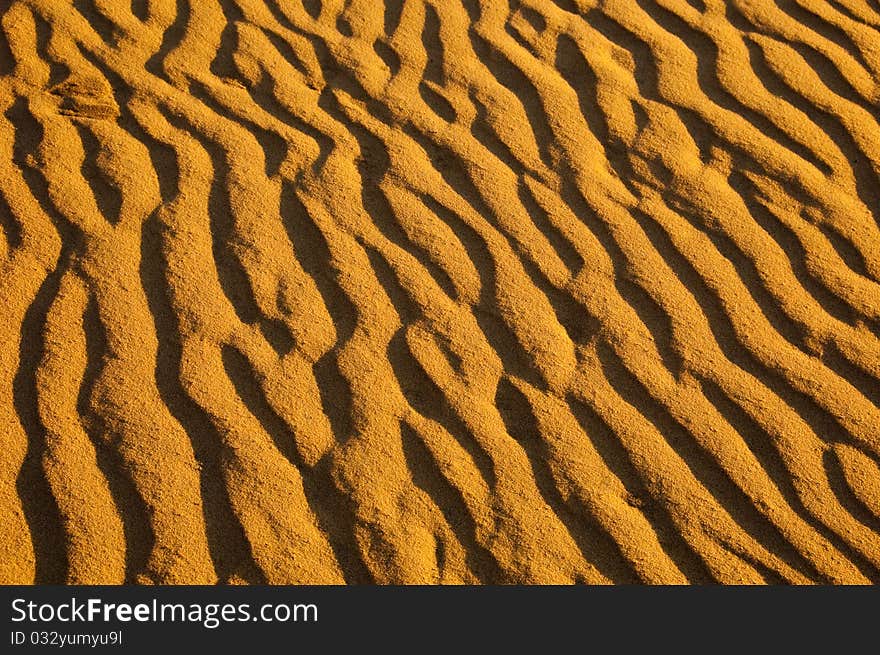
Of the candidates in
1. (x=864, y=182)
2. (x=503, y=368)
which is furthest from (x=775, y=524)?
(x=864, y=182)

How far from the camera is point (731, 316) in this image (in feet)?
9.39

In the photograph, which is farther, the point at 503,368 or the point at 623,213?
the point at 623,213

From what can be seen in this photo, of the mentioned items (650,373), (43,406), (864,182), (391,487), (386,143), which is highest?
(386,143)

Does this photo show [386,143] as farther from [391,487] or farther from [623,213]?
[391,487]

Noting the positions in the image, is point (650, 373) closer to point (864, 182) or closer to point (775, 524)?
point (775, 524)

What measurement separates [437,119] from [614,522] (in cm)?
177

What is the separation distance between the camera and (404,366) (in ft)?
8.93

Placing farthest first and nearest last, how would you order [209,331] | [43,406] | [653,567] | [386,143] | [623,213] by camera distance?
[386,143] < [623,213] < [209,331] < [43,406] < [653,567]

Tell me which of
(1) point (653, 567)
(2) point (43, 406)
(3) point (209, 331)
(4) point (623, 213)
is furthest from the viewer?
(4) point (623, 213)

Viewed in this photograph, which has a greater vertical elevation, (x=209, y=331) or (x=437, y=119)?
(x=437, y=119)

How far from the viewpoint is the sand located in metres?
2.43

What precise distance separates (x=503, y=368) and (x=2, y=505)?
1462mm

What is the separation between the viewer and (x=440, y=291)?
9.55ft

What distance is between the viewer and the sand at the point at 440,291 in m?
2.43
